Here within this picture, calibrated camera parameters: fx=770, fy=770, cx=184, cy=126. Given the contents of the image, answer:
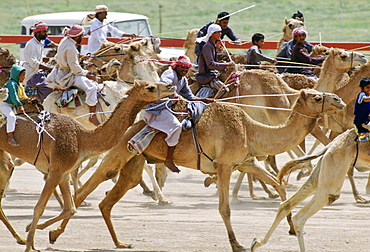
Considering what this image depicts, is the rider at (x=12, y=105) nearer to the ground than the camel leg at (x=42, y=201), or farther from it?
farther from it

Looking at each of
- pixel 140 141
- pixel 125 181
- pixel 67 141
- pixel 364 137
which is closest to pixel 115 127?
pixel 140 141

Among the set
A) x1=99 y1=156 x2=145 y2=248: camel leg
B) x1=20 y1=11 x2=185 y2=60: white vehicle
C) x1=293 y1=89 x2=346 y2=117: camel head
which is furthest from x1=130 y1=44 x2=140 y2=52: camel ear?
x1=20 y1=11 x2=185 y2=60: white vehicle

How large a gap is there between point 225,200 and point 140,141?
1.29 m

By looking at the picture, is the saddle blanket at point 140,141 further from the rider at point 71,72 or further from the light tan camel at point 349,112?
the light tan camel at point 349,112

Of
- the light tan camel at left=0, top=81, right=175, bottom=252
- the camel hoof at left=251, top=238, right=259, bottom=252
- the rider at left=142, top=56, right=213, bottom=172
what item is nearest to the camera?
the camel hoof at left=251, top=238, right=259, bottom=252

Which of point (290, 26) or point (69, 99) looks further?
point (290, 26)

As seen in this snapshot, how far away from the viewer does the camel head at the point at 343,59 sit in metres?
12.9

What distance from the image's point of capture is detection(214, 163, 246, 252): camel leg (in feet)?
30.5

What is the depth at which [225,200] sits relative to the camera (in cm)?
960

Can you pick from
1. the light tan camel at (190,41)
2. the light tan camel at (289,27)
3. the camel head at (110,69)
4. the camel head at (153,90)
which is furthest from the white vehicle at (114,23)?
the camel head at (153,90)

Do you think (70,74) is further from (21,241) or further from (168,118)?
(21,241)

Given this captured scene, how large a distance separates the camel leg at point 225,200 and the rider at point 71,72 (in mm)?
3721

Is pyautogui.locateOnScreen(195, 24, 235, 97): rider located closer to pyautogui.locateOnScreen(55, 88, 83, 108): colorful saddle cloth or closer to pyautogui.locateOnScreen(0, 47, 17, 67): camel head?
pyautogui.locateOnScreen(55, 88, 83, 108): colorful saddle cloth

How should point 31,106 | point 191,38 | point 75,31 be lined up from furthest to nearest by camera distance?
point 191,38, point 75,31, point 31,106
